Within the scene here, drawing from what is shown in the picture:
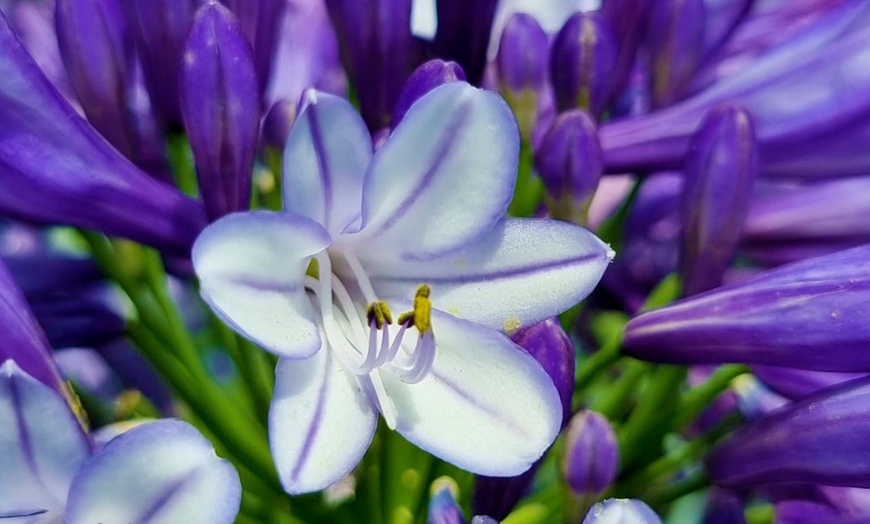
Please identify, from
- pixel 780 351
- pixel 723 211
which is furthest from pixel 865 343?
pixel 723 211

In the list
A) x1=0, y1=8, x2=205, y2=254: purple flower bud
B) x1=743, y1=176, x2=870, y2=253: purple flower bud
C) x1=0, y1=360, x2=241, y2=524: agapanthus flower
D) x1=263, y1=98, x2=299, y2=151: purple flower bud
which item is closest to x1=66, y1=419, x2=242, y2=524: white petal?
x1=0, y1=360, x2=241, y2=524: agapanthus flower

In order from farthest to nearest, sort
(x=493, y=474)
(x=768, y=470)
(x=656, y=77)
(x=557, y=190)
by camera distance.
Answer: (x=656, y=77), (x=557, y=190), (x=768, y=470), (x=493, y=474)

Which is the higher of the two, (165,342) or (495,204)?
(495,204)

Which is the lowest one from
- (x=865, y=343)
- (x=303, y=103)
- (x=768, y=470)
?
(x=768, y=470)

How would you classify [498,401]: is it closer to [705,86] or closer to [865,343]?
[865,343]

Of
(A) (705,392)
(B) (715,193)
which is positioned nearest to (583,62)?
(B) (715,193)

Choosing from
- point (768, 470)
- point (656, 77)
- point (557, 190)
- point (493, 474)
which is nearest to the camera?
point (493, 474)

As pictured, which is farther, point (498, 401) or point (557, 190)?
point (557, 190)
